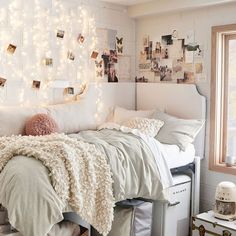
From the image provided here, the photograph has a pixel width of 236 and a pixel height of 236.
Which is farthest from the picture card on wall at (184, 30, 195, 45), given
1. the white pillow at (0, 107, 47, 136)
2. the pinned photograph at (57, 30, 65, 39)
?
the white pillow at (0, 107, 47, 136)

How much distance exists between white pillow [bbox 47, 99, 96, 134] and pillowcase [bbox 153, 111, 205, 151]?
0.66 meters

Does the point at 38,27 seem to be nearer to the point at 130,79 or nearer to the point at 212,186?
the point at 130,79

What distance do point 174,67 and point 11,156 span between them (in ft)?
6.92

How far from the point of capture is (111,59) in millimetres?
4082

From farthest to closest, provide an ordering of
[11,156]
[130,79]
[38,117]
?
[130,79], [38,117], [11,156]

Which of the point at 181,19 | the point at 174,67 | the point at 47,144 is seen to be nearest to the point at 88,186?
the point at 47,144

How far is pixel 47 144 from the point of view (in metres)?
2.44

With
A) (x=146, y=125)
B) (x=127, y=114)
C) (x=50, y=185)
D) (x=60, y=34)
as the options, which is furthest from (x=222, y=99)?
(x=50, y=185)

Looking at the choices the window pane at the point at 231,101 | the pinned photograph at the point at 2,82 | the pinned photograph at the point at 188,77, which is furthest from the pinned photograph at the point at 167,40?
the pinned photograph at the point at 2,82

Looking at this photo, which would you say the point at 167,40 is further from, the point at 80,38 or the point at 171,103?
the point at 80,38

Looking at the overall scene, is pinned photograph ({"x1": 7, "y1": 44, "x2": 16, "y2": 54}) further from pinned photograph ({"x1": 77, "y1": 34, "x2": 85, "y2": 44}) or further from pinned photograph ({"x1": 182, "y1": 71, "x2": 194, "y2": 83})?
pinned photograph ({"x1": 182, "y1": 71, "x2": 194, "y2": 83})

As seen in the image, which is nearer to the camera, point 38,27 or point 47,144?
point 47,144

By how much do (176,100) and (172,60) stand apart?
1.34ft

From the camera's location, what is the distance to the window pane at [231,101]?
3555 millimetres
